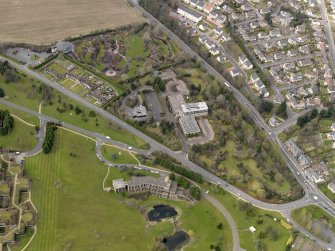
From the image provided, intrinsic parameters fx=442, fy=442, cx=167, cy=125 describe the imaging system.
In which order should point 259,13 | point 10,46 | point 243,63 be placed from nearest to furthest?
point 10,46, point 243,63, point 259,13

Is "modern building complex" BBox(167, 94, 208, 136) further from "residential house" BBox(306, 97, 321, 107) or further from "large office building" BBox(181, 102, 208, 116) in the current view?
"residential house" BBox(306, 97, 321, 107)

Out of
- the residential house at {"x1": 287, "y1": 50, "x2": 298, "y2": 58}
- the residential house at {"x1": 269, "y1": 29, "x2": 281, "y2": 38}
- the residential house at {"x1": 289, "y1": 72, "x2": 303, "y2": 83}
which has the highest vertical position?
the residential house at {"x1": 269, "y1": 29, "x2": 281, "y2": 38}

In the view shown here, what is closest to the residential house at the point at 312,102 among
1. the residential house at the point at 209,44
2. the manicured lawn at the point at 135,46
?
the residential house at the point at 209,44

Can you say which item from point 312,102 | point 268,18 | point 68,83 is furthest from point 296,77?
point 68,83

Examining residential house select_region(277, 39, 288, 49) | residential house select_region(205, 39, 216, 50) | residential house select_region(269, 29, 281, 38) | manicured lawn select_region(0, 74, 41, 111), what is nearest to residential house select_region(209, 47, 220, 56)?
residential house select_region(205, 39, 216, 50)

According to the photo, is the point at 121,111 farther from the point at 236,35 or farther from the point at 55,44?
the point at 236,35

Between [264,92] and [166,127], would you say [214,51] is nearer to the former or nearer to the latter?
[264,92]

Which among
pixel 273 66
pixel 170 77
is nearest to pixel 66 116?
pixel 170 77

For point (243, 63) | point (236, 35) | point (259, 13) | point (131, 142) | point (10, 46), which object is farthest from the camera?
point (259, 13)
